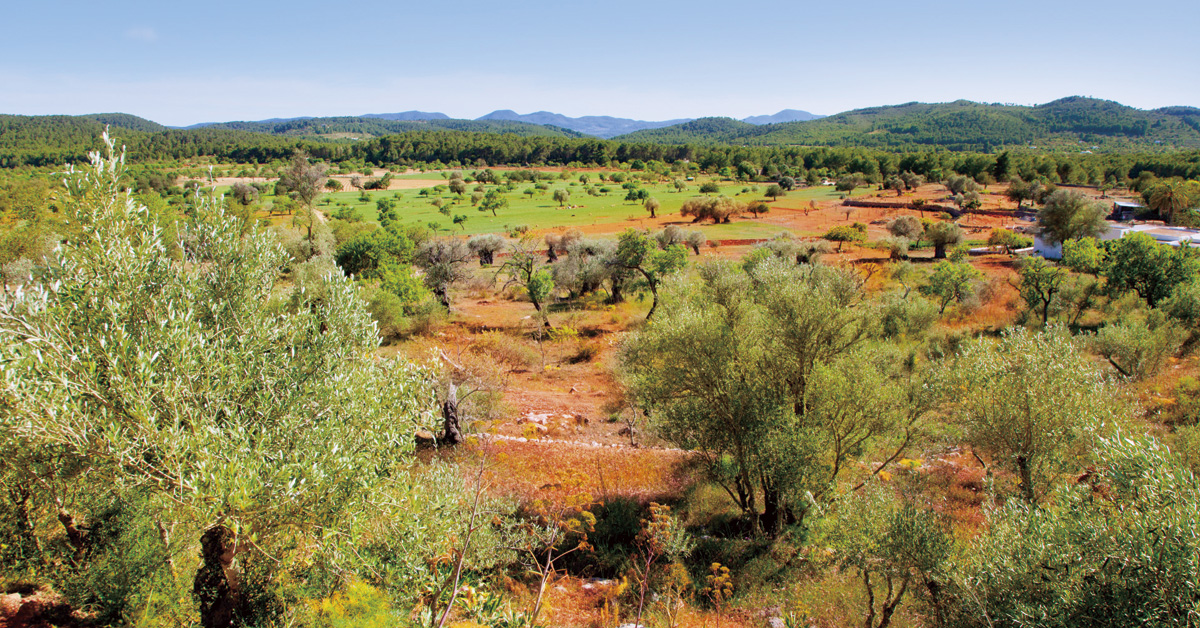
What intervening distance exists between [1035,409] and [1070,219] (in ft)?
187

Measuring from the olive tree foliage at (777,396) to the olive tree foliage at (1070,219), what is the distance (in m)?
54.7

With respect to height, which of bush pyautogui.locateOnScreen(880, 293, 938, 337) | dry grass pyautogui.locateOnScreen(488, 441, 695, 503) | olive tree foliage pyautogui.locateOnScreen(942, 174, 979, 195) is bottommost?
dry grass pyautogui.locateOnScreen(488, 441, 695, 503)

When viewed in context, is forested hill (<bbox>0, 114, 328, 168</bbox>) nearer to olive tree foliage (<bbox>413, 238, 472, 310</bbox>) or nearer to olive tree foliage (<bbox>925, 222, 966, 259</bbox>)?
olive tree foliage (<bbox>413, 238, 472, 310</bbox>)

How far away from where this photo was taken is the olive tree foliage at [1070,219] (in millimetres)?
53219

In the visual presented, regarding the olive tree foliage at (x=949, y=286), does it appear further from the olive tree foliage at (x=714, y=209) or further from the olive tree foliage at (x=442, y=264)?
the olive tree foliage at (x=714, y=209)

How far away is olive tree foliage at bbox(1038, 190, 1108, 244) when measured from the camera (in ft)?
175

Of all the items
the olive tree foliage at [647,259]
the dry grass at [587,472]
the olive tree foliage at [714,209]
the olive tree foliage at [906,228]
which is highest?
the olive tree foliage at [714,209]

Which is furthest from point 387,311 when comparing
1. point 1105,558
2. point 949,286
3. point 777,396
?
point 949,286

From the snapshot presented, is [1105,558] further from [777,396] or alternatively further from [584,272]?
[584,272]

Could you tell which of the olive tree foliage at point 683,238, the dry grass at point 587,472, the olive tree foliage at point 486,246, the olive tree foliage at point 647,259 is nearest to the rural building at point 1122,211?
the olive tree foliage at point 683,238

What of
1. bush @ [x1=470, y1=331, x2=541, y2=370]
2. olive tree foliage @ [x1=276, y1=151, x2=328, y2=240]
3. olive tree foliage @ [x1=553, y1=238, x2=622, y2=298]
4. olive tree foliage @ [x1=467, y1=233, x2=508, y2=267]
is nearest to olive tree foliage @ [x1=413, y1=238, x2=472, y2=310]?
olive tree foliage @ [x1=467, y1=233, x2=508, y2=267]

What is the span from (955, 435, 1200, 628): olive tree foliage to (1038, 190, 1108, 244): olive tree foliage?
195ft

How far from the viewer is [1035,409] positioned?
12109 mm

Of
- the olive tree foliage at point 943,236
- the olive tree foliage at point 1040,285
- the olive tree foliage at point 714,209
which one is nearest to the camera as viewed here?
the olive tree foliage at point 1040,285
